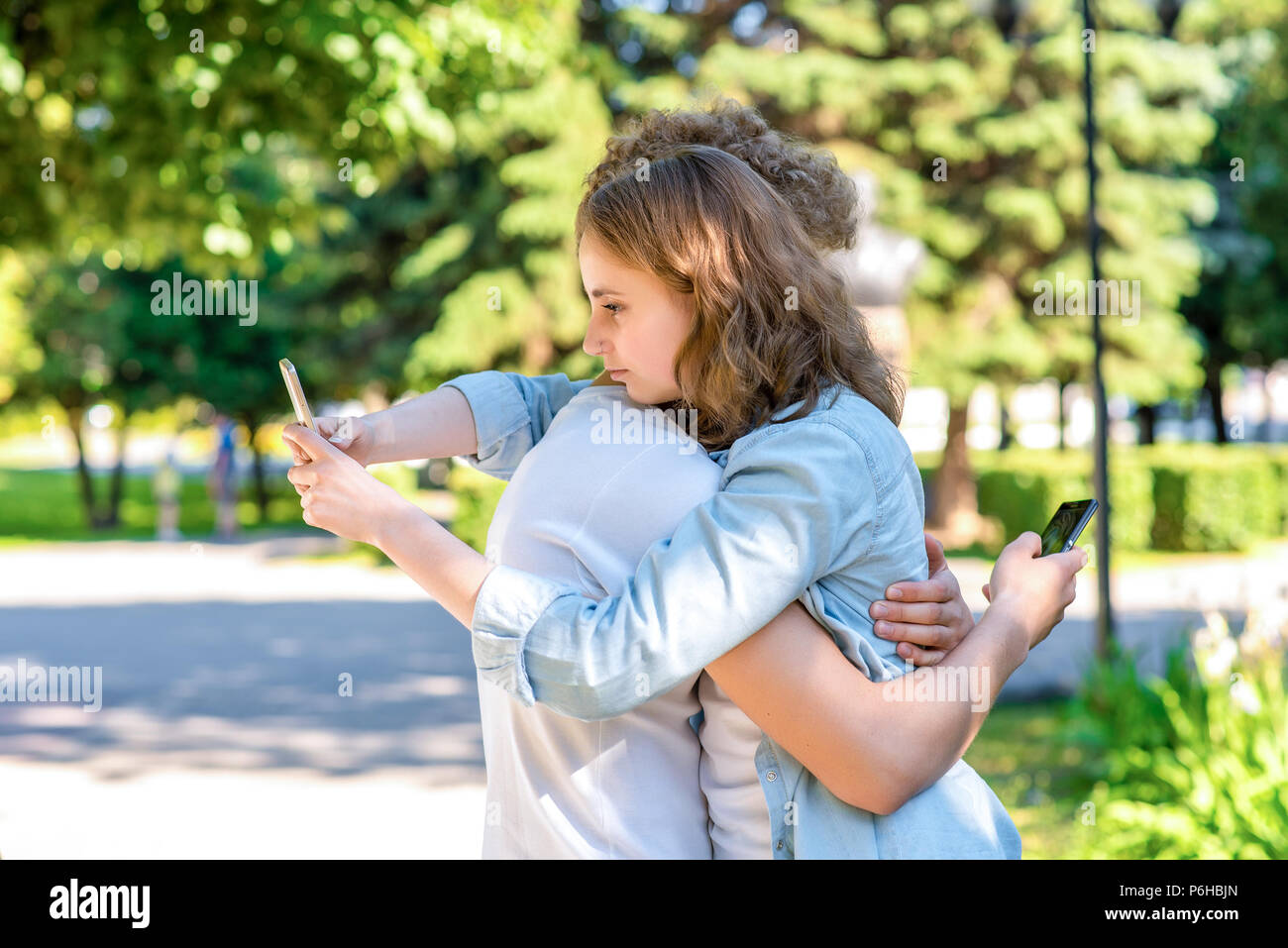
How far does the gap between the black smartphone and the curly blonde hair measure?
0.36 metres

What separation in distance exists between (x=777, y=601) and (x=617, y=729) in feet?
0.95

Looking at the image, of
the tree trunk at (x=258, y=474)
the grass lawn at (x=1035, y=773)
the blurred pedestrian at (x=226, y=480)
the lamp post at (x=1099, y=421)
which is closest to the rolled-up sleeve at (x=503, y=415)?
the grass lawn at (x=1035, y=773)

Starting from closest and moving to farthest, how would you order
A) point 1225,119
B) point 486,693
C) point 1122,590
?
point 486,693, point 1122,590, point 1225,119

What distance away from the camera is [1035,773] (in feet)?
21.1

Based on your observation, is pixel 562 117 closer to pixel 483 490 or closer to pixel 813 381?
pixel 483 490

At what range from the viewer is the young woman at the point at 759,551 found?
1456 millimetres

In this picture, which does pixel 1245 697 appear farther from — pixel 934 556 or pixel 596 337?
pixel 596 337

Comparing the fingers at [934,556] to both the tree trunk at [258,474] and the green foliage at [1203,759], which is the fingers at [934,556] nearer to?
the green foliage at [1203,759]

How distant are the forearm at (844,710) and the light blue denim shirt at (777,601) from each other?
0.04m

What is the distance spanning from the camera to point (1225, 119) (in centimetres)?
2211

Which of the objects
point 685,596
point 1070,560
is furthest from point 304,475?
point 1070,560

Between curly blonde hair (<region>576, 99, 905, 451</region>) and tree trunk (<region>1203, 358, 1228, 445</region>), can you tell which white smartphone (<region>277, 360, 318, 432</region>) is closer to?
curly blonde hair (<region>576, 99, 905, 451</region>)
